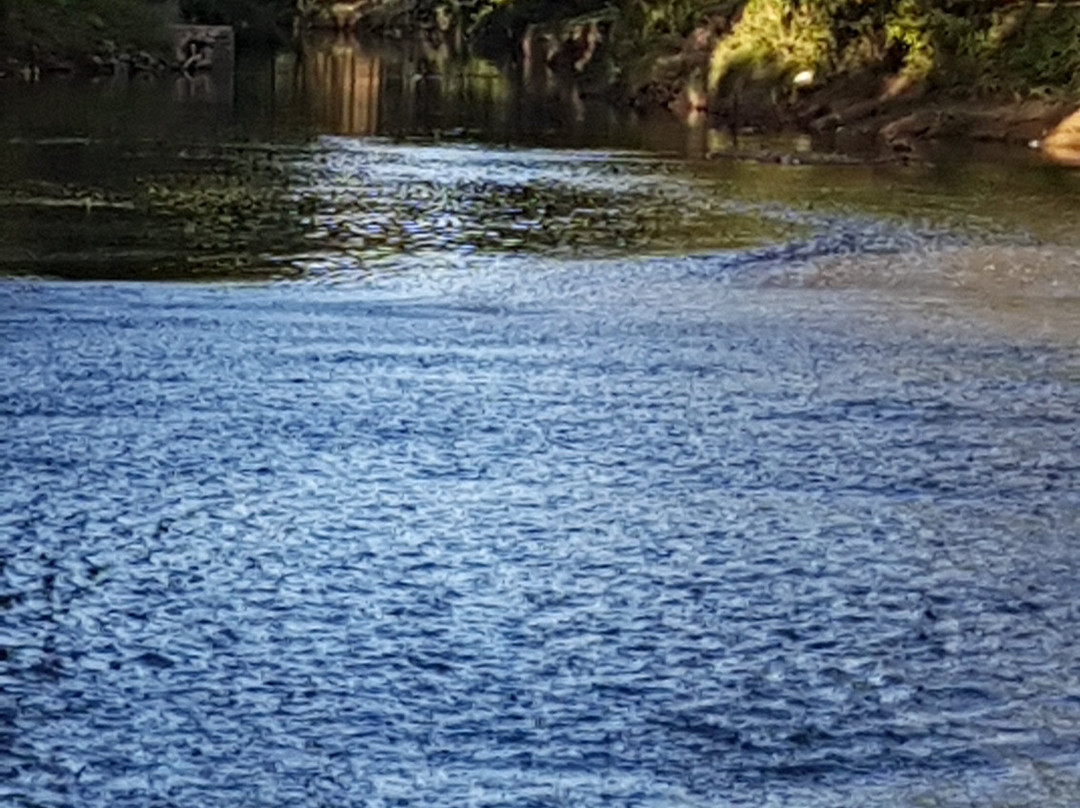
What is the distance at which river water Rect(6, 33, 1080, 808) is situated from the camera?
5.03 meters

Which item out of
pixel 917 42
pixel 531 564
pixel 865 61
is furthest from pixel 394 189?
pixel 865 61

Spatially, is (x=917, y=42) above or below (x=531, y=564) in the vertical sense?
above

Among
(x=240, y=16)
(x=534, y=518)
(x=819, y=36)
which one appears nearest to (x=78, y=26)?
(x=819, y=36)

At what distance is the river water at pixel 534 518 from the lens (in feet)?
16.5

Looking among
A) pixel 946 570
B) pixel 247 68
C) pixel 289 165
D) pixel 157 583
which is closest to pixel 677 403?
pixel 946 570

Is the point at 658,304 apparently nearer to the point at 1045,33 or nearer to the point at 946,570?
the point at 946,570

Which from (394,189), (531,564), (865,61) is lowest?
(531,564)

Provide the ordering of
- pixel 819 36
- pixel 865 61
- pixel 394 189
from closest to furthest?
pixel 394 189 < pixel 865 61 < pixel 819 36

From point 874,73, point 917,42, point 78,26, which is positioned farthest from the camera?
point 78,26

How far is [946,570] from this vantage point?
6652mm

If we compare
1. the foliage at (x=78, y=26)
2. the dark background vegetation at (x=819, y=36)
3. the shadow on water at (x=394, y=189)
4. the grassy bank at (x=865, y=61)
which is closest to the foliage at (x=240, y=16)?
the foliage at (x=78, y=26)

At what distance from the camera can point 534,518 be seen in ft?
23.3

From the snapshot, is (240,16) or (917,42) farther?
(240,16)

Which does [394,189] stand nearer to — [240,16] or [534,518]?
[534,518]
